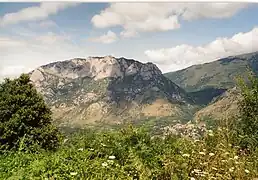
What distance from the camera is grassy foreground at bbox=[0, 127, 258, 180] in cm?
452

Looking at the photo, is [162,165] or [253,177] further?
[162,165]

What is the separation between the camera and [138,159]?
502 centimetres

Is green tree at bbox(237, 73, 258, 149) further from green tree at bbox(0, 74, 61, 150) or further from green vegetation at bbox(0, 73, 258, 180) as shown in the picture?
green tree at bbox(0, 74, 61, 150)

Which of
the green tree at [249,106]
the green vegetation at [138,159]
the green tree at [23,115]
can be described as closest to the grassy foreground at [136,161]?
the green vegetation at [138,159]

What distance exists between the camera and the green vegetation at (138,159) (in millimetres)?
4543

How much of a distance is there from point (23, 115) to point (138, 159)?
42.5 ft

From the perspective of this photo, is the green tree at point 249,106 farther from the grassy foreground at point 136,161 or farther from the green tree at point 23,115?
the green tree at point 23,115

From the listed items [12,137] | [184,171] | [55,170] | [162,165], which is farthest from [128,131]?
[12,137]

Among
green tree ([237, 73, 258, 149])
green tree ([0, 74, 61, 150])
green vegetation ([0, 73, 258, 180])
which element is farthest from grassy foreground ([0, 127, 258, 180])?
green tree ([0, 74, 61, 150])

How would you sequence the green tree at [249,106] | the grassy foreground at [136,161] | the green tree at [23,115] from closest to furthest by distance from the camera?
1. the grassy foreground at [136,161]
2. the green tree at [249,106]
3. the green tree at [23,115]

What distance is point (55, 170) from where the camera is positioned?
439 centimetres

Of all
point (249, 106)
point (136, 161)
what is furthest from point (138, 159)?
point (249, 106)

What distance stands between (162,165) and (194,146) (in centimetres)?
58

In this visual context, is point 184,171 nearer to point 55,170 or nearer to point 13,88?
point 55,170
